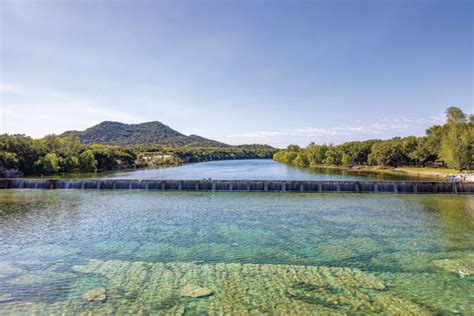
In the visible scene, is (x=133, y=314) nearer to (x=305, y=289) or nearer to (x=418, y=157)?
(x=305, y=289)

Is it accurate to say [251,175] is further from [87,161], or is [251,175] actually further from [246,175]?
[87,161]

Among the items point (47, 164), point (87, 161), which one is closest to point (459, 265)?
point (47, 164)

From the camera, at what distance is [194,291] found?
9.23 meters

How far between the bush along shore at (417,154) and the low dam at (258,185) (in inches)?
440

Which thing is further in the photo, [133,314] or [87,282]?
[87,282]

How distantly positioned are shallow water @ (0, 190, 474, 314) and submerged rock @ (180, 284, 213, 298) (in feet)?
0.44

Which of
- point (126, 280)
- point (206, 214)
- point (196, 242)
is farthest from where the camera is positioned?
point (206, 214)

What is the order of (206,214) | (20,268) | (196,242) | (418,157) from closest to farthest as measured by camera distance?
1. (20,268)
2. (196,242)
3. (206,214)
4. (418,157)

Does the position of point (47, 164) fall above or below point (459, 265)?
above

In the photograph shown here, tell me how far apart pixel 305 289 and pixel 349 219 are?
11.3 m

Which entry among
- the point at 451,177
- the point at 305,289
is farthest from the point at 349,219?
the point at 451,177

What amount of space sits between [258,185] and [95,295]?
25.3m

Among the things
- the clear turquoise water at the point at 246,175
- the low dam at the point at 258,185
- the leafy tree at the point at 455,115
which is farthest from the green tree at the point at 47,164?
the leafy tree at the point at 455,115

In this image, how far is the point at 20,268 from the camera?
36.2 ft
